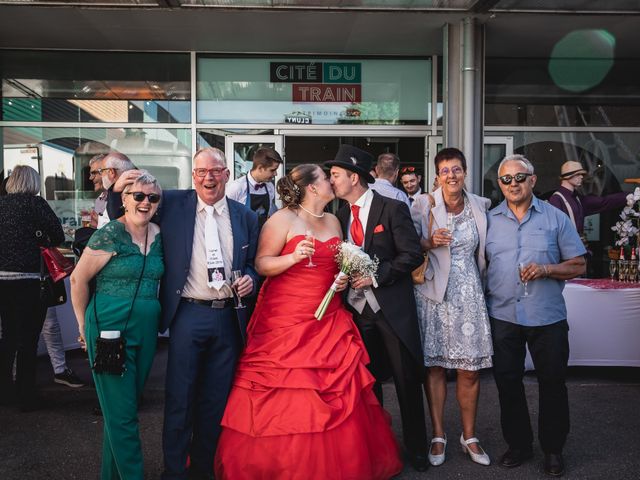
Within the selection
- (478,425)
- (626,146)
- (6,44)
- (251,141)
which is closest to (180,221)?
(478,425)

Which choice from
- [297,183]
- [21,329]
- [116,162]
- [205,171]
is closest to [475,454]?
[297,183]

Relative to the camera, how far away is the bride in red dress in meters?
3.49

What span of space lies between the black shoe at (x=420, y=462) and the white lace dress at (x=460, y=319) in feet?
1.89

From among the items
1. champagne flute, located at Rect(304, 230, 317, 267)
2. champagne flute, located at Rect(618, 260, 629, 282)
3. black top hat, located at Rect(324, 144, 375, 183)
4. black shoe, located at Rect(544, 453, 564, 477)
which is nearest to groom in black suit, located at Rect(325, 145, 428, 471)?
black top hat, located at Rect(324, 144, 375, 183)

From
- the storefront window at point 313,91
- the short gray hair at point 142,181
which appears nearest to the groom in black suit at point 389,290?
the short gray hair at point 142,181

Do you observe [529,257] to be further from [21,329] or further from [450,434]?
[21,329]

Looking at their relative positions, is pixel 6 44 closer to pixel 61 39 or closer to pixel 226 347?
pixel 61 39

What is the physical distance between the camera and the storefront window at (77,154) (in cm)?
918

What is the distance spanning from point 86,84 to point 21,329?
5208mm

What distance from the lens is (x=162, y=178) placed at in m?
9.32

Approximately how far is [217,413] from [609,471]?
250 cm

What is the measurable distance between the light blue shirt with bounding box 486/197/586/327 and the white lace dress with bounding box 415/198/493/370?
0.37ft

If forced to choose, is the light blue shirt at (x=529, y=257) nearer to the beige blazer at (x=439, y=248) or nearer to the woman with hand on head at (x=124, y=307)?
the beige blazer at (x=439, y=248)

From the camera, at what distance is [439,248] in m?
4.09
